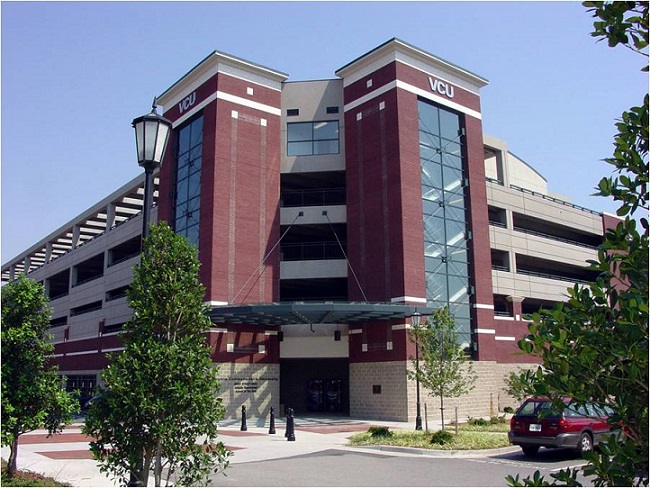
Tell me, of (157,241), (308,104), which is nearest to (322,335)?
(308,104)

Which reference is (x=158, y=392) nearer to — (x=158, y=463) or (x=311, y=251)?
(x=158, y=463)

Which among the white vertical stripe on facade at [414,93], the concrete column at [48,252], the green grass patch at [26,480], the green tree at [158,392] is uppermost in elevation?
the white vertical stripe on facade at [414,93]

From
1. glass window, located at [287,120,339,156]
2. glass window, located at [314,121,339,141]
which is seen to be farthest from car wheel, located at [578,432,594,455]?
glass window, located at [314,121,339,141]

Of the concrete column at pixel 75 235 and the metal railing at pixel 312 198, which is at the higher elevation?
the concrete column at pixel 75 235

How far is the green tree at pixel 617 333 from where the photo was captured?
13.2 feet

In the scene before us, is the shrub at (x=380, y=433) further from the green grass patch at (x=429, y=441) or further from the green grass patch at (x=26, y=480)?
the green grass patch at (x=26, y=480)

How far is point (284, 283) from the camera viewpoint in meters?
42.6

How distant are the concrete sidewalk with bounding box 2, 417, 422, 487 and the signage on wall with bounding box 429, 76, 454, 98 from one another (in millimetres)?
20979

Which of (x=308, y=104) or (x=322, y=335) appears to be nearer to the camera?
(x=322, y=335)

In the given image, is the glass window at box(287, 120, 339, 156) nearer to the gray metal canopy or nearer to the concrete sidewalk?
the gray metal canopy

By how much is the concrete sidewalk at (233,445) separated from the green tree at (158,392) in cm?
277

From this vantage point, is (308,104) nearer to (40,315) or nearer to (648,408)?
(40,315)

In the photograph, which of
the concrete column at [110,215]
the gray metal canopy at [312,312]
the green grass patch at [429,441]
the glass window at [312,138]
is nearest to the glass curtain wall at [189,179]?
the glass window at [312,138]

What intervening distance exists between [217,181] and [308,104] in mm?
8846
